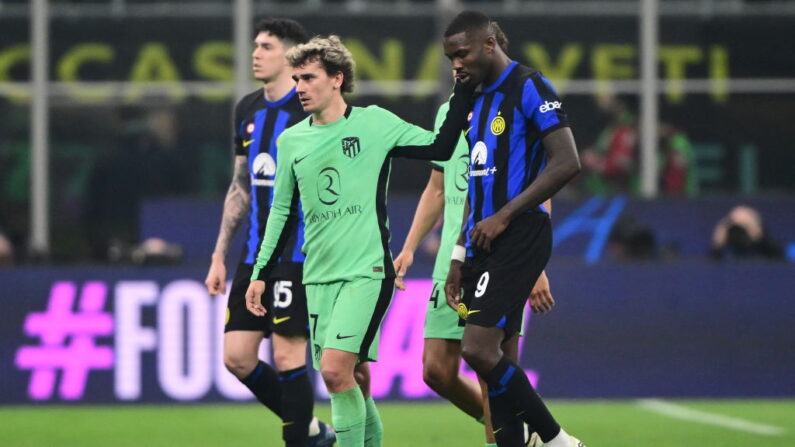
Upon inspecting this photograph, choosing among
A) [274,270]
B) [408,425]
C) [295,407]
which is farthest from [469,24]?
[408,425]

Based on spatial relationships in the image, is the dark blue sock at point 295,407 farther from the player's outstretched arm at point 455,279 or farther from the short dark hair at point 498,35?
the short dark hair at point 498,35

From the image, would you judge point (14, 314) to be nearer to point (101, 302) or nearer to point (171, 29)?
point (101, 302)

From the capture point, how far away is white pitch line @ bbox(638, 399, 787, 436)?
10469 mm

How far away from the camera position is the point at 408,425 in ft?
35.9

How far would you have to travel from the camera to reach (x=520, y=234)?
6902 mm

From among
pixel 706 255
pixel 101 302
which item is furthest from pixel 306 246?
pixel 706 255

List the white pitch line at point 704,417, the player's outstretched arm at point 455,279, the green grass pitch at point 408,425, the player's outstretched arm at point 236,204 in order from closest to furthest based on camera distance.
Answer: the player's outstretched arm at point 455,279 < the player's outstretched arm at point 236,204 < the green grass pitch at point 408,425 < the white pitch line at point 704,417

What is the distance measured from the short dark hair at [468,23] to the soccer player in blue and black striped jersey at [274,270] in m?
1.38

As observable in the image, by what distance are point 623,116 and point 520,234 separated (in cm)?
1278

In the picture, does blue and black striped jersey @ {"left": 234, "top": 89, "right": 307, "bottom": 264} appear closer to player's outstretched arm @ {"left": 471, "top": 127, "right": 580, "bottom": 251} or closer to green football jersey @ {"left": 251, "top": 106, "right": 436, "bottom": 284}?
green football jersey @ {"left": 251, "top": 106, "right": 436, "bottom": 284}

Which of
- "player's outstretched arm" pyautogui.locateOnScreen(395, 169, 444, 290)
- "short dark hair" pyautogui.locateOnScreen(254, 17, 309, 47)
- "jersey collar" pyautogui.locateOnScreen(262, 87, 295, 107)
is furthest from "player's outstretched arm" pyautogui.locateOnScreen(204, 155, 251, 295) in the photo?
"player's outstretched arm" pyautogui.locateOnScreen(395, 169, 444, 290)

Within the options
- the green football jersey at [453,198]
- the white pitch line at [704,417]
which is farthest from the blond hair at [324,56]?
the white pitch line at [704,417]

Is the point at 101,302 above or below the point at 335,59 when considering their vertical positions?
below

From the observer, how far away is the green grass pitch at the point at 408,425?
32.4 ft
